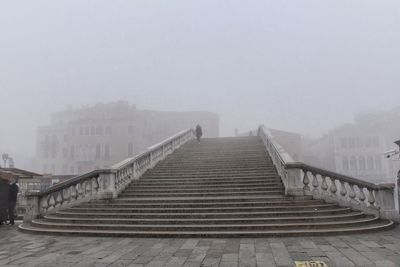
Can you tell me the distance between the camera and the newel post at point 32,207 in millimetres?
10680

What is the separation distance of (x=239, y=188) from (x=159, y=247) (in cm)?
498

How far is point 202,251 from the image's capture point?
6.68 m

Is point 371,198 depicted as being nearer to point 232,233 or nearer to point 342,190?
point 342,190

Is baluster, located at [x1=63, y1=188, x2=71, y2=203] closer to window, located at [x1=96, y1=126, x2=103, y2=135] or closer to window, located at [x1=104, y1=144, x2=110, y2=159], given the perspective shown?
window, located at [x1=104, y1=144, x2=110, y2=159]

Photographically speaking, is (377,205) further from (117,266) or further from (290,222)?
(117,266)

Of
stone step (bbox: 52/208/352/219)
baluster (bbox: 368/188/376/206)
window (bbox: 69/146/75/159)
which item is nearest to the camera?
stone step (bbox: 52/208/352/219)

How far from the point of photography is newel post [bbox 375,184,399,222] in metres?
9.17

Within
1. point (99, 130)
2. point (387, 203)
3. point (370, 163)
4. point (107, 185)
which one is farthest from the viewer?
point (99, 130)

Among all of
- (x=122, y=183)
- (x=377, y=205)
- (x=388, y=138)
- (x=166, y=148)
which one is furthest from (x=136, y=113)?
(x=377, y=205)

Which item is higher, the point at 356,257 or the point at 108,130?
the point at 108,130

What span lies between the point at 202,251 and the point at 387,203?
5509mm

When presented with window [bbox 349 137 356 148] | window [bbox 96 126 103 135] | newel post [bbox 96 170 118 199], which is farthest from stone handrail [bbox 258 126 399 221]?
window [bbox 96 126 103 135]

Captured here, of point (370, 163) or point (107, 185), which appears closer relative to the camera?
point (107, 185)

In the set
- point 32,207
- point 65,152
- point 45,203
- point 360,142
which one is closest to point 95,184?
point 45,203
